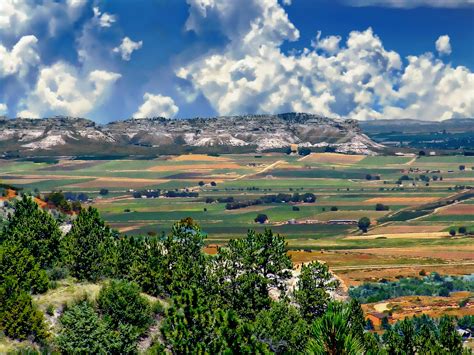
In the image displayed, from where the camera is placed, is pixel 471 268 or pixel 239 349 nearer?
pixel 239 349

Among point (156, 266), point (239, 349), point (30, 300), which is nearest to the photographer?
point (239, 349)

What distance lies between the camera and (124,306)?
72.2 metres

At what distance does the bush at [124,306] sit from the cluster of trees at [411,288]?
300 feet

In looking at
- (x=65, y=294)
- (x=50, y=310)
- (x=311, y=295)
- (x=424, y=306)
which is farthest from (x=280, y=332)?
(x=424, y=306)

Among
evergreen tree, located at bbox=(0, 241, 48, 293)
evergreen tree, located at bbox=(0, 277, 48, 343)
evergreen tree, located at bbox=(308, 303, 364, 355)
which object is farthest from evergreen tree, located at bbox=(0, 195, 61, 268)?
evergreen tree, located at bbox=(308, 303, 364, 355)

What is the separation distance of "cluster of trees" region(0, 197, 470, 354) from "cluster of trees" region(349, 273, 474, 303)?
76.6m

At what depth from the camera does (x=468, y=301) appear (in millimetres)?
156375

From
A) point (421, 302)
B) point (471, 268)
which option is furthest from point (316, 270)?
point (471, 268)

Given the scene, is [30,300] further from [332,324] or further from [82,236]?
[332,324]

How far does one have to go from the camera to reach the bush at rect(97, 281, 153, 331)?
71.8 meters

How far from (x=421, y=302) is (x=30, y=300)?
109 metres

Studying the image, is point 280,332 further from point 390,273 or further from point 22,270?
point 390,273

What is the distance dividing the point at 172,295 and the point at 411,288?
10298cm

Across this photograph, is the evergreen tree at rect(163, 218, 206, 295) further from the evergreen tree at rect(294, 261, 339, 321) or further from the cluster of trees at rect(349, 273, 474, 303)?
the cluster of trees at rect(349, 273, 474, 303)
